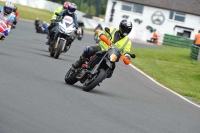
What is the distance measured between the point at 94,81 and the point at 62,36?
25.9 feet

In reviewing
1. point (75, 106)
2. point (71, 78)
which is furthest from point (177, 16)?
point (75, 106)

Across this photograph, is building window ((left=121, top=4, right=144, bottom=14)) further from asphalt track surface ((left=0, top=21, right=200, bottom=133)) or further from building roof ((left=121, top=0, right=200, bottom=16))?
asphalt track surface ((left=0, top=21, right=200, bottom=133))

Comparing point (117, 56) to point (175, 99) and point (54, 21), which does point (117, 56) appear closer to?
point (175, 99)

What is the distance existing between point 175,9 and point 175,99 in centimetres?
6622

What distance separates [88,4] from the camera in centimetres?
8031

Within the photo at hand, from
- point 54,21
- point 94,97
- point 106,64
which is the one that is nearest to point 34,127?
point 94,97

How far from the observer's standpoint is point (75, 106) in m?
10.8

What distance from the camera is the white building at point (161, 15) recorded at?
81250mm

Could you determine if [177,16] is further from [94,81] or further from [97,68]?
[94,81]

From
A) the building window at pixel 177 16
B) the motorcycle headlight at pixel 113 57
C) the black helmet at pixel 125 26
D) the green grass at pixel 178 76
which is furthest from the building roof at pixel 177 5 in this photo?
the motorcycle headlight at pixel 113 57

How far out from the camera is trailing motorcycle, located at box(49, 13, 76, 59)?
2062cm

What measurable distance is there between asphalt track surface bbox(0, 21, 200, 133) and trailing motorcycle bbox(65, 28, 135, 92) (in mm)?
252

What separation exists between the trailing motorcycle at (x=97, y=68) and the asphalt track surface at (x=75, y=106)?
0.25 meters

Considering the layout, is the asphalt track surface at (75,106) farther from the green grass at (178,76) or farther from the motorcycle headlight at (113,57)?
the green grass at (178,76)
